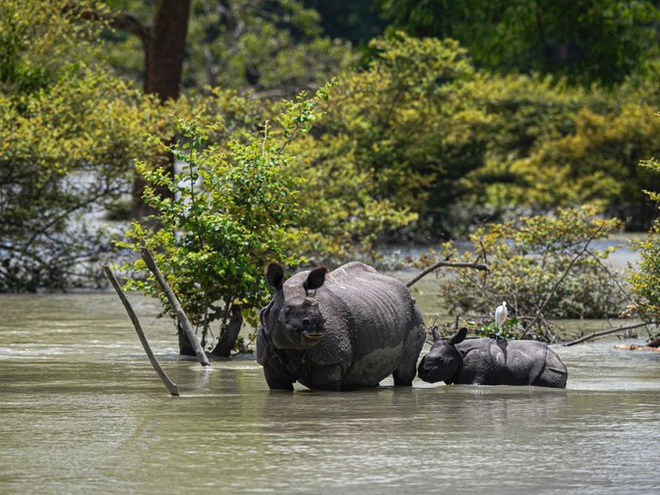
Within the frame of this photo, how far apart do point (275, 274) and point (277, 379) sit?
0.82 metres

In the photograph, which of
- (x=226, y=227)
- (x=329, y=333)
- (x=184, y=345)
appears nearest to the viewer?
(x=329, y=333)

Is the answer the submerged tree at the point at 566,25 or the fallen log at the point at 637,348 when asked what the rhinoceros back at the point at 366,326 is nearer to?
the fallen log at the point at 637,348

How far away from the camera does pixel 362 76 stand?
2811 centimetres

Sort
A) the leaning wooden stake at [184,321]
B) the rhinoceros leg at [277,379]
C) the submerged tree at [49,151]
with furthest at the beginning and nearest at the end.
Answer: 1. the submerged tree at [49,151]
2. the leaning wooden stake at [184,321]
3. the rhinoceros leg at [277,379]

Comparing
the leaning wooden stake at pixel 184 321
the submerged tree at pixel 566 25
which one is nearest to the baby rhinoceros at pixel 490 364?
the leaning wooden stake at pixel 184 321

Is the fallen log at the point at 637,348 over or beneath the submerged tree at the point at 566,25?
beneath

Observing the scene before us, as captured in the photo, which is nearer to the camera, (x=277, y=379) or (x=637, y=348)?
(x=277, y=379)

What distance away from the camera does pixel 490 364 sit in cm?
1208

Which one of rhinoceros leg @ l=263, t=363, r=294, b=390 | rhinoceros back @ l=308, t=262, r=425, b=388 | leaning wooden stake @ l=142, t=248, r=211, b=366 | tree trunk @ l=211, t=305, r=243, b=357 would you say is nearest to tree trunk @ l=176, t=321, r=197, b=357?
tree trunk @ l=211, t=305, r=243, b=357

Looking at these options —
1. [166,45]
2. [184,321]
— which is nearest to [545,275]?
[184,321]

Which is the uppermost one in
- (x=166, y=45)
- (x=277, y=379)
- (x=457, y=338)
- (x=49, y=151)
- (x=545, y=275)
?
(x=166, y=45)

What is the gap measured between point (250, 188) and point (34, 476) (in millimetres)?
6977

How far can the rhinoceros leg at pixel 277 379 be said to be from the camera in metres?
11.4

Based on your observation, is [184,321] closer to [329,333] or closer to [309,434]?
[329,333]
